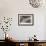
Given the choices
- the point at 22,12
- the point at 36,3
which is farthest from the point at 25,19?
the point at 36,3

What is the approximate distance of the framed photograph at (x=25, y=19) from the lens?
4.78 metres

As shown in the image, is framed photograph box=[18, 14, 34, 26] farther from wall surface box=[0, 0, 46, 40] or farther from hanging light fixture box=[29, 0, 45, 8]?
hanging light fixture box=[29, 0, 45, 8]

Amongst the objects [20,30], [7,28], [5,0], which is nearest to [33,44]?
[20,30]

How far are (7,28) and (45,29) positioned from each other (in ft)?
4.67

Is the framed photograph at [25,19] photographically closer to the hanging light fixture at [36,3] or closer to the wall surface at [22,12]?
the wall surface at [22,12]

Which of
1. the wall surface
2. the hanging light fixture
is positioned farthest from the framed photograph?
the hanging light fixture

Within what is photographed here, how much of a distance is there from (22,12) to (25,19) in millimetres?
288

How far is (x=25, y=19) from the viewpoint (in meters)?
4.79

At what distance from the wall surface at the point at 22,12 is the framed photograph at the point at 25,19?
113 millimetres

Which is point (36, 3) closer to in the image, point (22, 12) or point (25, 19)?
point (22, 12)

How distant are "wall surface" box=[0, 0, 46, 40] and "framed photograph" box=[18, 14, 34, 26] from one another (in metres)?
0.11

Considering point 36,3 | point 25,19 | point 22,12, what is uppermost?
point 36,3

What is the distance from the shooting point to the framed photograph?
188 inches

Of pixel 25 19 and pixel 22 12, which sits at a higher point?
pixel 22 12
